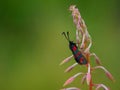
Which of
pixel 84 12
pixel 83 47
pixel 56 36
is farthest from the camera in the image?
pixel 84 12

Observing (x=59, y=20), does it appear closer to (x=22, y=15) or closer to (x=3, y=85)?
(x=22, y=15)

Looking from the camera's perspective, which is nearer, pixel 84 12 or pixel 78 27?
pixel 78 27

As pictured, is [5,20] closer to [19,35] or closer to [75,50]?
[19,35]

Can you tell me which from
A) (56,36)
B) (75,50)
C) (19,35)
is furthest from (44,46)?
(75,50)

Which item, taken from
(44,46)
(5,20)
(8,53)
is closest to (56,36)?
(44,46)

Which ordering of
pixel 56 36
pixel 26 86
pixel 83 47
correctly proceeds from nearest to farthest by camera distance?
pixel 83 47, pixel 26 86, pixel 56 36

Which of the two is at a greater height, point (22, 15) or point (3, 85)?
point (22, 15)
